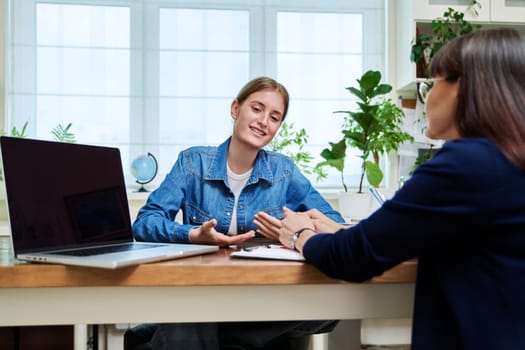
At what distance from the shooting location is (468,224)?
0.74 meters

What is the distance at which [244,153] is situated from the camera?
164 centimetres

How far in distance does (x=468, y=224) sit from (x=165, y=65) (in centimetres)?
248

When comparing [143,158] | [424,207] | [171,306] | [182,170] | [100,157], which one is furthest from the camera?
[143,158]

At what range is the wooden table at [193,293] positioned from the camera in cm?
84

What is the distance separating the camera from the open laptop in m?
0.90

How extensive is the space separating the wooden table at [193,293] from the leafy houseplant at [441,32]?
203 centimetres

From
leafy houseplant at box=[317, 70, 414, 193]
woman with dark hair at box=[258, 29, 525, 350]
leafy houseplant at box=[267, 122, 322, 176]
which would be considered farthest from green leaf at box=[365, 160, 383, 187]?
woman with dark hair at box=[258, 29, 525, 350]

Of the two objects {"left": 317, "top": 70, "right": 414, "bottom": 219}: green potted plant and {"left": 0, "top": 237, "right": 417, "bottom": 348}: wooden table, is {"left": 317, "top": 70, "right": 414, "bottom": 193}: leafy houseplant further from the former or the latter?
{"left": 0, "top": 237, "right": 417, "bottom": 348}: wooden table

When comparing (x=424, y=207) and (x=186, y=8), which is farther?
(x=186, y=8)

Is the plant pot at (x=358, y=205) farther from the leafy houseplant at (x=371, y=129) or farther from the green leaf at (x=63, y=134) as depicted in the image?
the green leaf at (x=63, y=134)

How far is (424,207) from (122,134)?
8.05ft

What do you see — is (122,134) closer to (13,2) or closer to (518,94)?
(13,2)

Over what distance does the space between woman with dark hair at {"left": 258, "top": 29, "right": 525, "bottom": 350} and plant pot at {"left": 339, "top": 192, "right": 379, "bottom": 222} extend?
165 cm

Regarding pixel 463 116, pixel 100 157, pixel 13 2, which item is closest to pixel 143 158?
pixel 13 2
